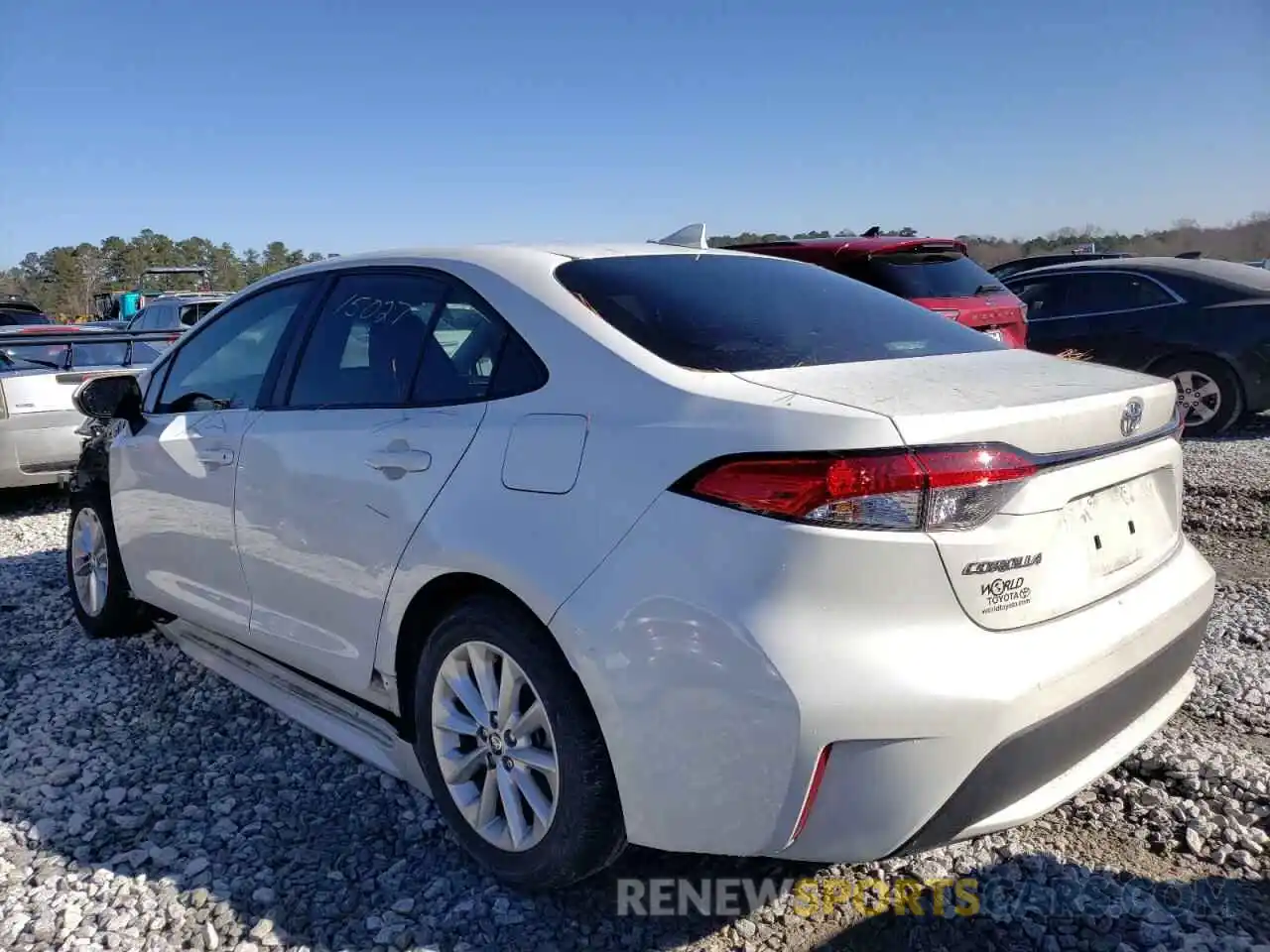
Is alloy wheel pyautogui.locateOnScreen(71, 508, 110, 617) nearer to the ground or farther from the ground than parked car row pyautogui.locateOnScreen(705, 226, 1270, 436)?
nearer to the ground

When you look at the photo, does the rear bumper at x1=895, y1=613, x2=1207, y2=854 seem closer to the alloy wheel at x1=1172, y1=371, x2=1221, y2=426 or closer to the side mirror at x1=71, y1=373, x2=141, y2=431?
the side mirror at x1=71, y1=373, x2=141, y2=431

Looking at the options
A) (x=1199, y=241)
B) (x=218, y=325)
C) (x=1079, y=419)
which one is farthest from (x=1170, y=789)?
(x=1199, y=241)

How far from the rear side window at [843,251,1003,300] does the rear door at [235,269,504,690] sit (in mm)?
4629

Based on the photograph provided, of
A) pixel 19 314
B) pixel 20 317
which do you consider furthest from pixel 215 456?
pixel 19 314

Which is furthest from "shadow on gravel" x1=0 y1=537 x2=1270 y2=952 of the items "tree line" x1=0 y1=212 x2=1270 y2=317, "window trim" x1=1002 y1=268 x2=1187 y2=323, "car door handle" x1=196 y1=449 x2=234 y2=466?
"tree line" x1=0 y1=212 x2=1270 y2=317

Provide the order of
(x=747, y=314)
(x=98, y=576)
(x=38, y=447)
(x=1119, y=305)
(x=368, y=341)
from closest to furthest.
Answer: (x=747, y=314)
(x=368, y=341)
(x=98, y=576)
(x=38, y=447)
(x=1119, y=305)

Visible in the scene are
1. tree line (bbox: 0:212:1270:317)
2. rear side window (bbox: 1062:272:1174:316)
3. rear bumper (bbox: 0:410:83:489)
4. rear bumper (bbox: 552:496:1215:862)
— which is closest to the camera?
rear bumper (bbox: 552:496:1215:862)

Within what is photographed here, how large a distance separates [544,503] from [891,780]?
929 mm

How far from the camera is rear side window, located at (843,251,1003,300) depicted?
700cm

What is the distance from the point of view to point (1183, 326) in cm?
817

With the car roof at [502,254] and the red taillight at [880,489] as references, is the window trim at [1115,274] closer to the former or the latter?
the car roof at [502,254]

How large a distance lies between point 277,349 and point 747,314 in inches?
66.1

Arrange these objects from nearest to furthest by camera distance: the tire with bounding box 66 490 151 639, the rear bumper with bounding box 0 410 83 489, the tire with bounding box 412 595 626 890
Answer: the tire with bounding box 412 595 626 890, the tire with bounding box 66 490 151 639, the rear bumper with bounding box 0 410 83 489

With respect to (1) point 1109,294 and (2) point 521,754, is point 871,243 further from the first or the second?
(2) point 521,754
